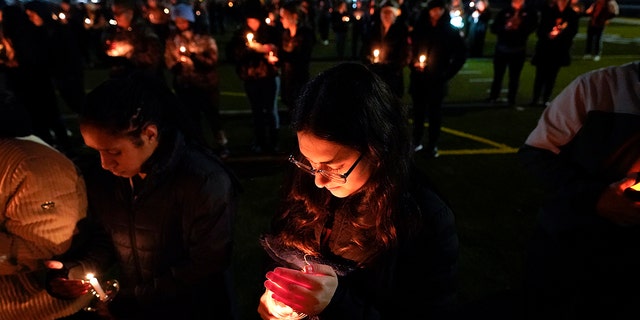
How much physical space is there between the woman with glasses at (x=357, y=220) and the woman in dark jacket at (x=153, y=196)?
0.61 meters

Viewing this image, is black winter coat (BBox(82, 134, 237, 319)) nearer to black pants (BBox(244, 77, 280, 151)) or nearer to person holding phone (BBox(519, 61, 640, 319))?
person holding phone (BBox(519, 61, 640, 319))

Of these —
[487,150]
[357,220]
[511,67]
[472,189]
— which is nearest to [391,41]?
[487,150]

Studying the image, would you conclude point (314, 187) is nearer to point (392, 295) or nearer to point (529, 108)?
point (392, 295)

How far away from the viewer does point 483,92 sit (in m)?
10.8

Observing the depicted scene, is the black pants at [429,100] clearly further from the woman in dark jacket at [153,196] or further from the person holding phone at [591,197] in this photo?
the woman in dark jacket at [153,196]

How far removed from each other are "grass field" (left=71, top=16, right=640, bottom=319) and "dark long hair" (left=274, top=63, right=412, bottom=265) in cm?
30

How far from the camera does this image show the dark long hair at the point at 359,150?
1453mm

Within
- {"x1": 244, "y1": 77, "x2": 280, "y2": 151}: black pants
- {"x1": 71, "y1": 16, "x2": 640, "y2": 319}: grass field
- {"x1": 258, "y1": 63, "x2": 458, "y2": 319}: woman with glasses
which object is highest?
{"x1": 258, "y1": 63, "x2": 458, "y2": 319}: woman with glasses

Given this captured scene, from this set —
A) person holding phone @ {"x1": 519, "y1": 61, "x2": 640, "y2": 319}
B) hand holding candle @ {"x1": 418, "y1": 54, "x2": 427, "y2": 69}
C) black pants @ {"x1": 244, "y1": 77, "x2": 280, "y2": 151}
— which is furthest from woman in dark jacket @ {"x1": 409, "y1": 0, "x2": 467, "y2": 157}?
person holding phone @ {"x1": 519, "y1": 61, "x2": 640, "y2": 319}

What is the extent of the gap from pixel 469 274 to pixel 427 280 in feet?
9.39

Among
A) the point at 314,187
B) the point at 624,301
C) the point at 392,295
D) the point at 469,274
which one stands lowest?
the point at 469,274

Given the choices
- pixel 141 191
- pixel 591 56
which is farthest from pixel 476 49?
pixel 141 191

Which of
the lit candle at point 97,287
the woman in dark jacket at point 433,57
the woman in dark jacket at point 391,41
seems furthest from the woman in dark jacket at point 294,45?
the lit candle at point 97,287

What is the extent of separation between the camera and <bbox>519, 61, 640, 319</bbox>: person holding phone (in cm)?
208
